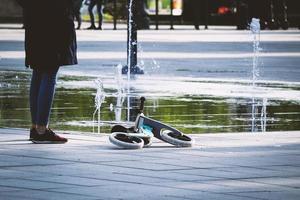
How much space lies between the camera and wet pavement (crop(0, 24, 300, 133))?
11219 mm

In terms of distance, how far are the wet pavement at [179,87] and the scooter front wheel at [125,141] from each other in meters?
1.48

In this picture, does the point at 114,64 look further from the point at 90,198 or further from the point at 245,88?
the point at 90,198

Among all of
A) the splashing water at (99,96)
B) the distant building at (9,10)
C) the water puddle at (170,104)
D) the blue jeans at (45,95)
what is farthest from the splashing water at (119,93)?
the distant building at (9,10)

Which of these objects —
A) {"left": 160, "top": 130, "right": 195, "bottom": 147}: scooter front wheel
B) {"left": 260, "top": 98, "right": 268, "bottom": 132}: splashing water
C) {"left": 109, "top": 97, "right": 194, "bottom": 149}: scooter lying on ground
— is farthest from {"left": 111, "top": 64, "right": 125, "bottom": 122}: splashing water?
{"left": 160, "top": 130, "right": 195, "bottom": 147}: scooter front wheel

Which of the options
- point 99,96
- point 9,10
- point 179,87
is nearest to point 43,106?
point 99,96

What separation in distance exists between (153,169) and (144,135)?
47.2 inches

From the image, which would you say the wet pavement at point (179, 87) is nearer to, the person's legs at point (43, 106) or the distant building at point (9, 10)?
the person's legs at point (43, 106)

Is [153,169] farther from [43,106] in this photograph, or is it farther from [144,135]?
[43,106]

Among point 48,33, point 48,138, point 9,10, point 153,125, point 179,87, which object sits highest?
point 48,33

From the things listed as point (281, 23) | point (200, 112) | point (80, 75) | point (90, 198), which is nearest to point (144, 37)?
point (281, 23)

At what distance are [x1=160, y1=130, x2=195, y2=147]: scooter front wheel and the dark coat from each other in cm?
102

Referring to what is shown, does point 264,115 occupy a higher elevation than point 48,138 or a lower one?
lower

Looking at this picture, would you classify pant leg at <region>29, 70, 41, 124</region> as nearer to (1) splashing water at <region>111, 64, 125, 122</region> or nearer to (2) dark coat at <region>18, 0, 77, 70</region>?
(2) dark coat at <region>18, 0, 77, 70</region>

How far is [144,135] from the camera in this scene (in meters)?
8.87
